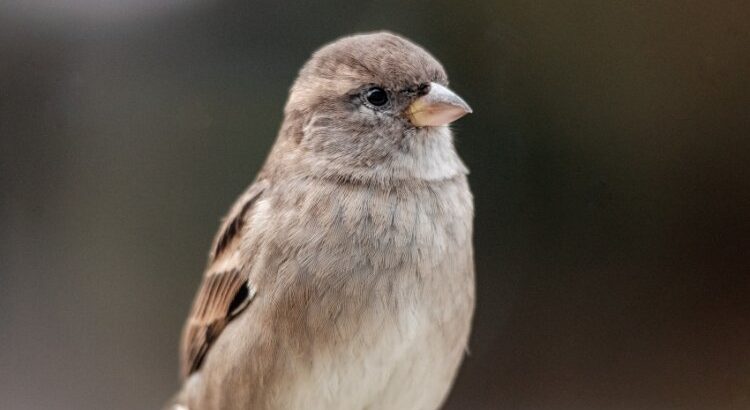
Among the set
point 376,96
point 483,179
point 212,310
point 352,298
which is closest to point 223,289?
point 212,310

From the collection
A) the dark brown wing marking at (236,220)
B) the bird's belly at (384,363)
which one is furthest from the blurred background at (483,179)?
the bird's belly at (384,363)

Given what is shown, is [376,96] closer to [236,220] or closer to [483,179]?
Result: [236,220]

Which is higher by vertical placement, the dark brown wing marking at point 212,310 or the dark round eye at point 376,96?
the dark round eye at point 376,96

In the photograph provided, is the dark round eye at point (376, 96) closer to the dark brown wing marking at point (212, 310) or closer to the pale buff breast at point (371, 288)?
the pale buff breast at point (371, 288)

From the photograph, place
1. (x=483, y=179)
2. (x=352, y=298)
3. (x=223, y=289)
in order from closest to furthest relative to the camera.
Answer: (x=352, y=298), (x=223, y=289), (x=483, y=179)

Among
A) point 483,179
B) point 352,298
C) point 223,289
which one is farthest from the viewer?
point 483,179

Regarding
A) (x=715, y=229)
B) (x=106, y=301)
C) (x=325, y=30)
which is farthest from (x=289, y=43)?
(x=715, y=229)
